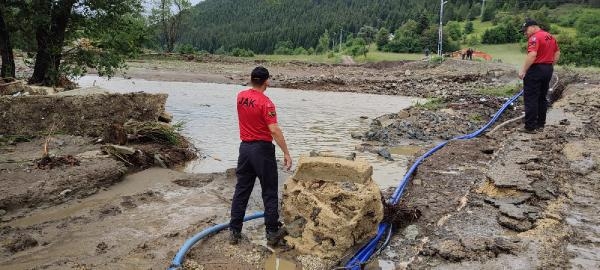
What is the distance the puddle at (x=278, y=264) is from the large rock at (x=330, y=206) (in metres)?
0.20

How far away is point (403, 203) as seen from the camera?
262 inches

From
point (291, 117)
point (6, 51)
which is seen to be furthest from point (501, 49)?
point (6, 51)

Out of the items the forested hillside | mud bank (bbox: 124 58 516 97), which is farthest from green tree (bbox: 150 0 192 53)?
mud bank (bbox: 124 58 516 97)

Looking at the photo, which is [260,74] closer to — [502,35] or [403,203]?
[403,203]

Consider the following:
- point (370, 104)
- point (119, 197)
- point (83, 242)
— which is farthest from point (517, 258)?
point (370, 104)

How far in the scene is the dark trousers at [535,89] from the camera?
9.22 meters

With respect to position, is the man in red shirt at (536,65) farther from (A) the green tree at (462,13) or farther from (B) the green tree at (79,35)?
(A) the green tree at (462,13)

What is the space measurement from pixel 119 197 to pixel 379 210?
12.8 ft

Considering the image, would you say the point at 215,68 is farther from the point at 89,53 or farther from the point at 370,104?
the point at 89,53

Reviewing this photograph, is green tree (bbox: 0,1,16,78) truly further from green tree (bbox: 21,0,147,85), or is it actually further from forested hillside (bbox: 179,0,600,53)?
forested hillside (bbox: 179,0,600,53)

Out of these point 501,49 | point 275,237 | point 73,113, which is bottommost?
point 275,237

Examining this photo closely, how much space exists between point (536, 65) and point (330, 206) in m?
6.05

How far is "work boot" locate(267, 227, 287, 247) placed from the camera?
5559 millimetres

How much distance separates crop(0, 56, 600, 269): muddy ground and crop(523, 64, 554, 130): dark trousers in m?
0.43
